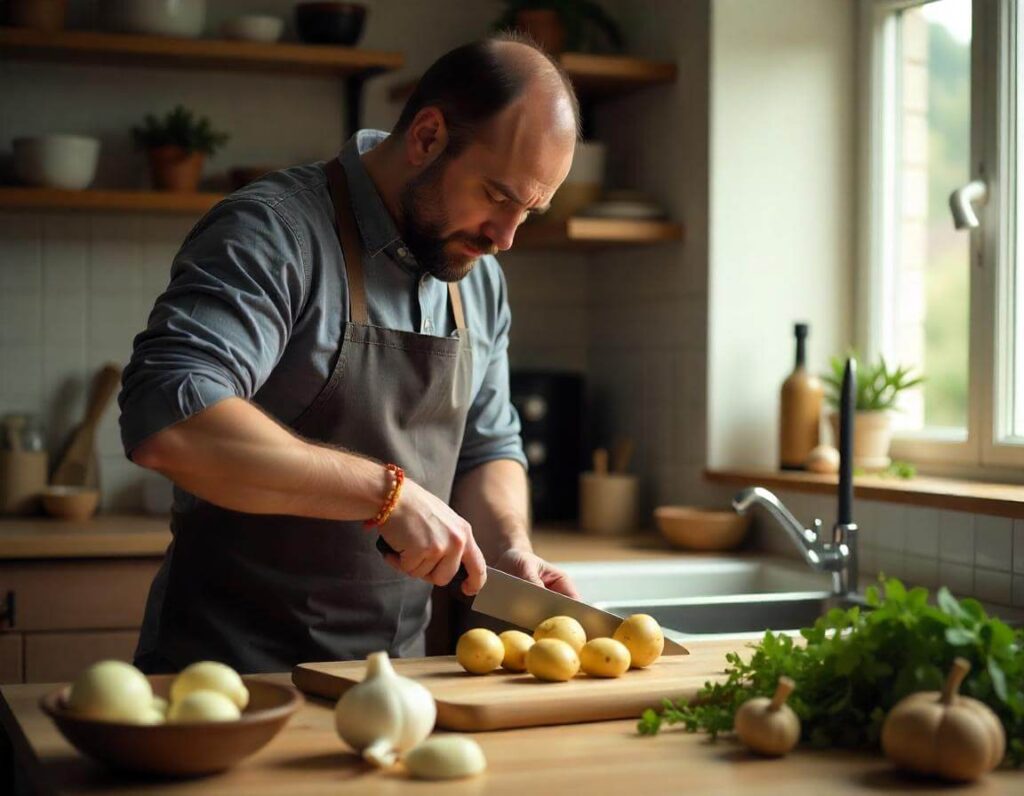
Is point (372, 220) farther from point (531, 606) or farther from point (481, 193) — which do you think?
point (531, 606)

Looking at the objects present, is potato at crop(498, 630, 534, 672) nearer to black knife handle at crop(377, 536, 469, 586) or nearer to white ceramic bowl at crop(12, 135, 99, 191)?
black knife handle at crop(377, 536, 469, 586)

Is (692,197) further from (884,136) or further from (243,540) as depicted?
(243,540)

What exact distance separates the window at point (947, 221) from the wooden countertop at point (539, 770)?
146 cm

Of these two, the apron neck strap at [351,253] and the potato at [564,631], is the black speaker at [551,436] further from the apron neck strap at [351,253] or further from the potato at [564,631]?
the potato at [564,631]

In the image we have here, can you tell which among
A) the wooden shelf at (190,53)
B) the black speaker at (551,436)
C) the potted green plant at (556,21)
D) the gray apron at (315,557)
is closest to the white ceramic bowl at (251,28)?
the wooden shelf at (190,53)

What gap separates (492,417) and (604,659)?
75cm

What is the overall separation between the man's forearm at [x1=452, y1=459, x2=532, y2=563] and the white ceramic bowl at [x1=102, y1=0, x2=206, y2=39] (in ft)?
4.87

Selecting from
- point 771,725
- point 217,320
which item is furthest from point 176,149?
point 771,725

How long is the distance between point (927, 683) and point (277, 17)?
102 inches

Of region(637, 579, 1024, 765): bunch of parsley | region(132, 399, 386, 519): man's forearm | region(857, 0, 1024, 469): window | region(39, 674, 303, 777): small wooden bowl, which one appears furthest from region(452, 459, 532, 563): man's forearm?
region(857, 0, 1024, 469): window

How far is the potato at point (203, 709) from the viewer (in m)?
1.19

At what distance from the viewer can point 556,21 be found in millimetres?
3270

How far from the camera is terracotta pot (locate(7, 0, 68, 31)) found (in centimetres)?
306

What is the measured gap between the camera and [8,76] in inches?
128
